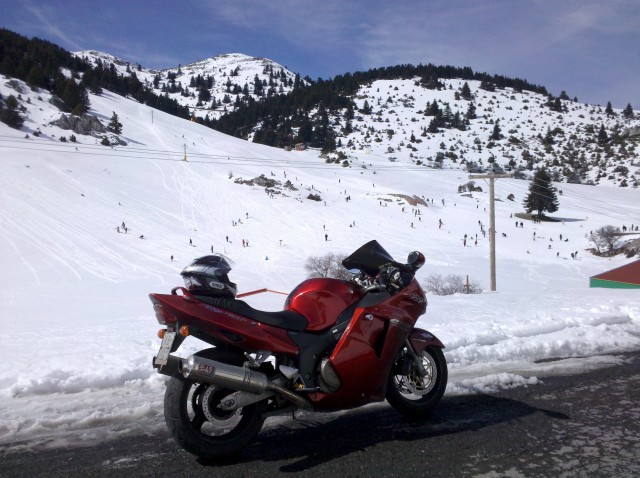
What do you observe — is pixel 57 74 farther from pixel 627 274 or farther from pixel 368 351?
pixel 368 351

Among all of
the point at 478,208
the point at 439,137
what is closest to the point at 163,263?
the point at 478,208

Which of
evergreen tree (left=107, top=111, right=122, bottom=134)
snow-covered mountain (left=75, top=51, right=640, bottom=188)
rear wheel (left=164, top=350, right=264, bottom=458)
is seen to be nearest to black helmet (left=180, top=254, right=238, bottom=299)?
rear wheel (left=164, top=350, right=264, bottom=458)

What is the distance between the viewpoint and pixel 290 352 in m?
3.69

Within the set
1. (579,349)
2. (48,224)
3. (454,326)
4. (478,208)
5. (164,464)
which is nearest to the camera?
(164,464)

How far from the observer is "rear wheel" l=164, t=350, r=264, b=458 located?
338cm

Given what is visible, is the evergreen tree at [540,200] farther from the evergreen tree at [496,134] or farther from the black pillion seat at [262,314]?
the black pillion seat at [262,314]

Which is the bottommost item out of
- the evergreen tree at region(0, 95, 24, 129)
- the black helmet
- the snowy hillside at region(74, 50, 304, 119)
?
the black helmet

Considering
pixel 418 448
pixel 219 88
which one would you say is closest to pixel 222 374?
pixel 418 448

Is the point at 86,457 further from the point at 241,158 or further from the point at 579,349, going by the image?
Answer: the point at 241,158

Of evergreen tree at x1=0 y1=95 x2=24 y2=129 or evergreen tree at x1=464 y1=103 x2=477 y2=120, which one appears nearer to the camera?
evergreen tree at x1=0 y1=95 x2=24 y2=129

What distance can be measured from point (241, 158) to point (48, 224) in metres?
32.1

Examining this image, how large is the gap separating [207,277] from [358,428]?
1706 mm

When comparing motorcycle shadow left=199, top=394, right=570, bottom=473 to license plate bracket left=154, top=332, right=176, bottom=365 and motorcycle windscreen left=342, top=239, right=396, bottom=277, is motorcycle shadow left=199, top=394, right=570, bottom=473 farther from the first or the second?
A: motorcycle windscreen left=342, top=239, right=396, bottom=277

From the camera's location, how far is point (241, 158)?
60.5 metres
